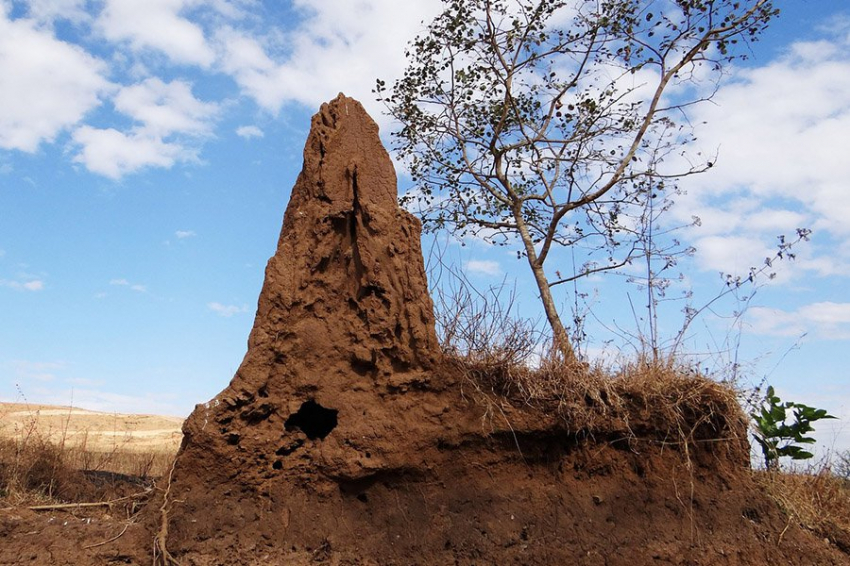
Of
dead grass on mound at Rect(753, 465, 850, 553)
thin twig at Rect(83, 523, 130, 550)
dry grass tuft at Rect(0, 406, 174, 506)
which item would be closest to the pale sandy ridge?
dry grass tuft at Rect(0, 406, 174, 506)

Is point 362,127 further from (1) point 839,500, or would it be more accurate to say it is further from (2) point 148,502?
(1) point 839,500

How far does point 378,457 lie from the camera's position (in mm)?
5773

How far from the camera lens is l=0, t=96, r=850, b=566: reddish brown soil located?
5.60 m

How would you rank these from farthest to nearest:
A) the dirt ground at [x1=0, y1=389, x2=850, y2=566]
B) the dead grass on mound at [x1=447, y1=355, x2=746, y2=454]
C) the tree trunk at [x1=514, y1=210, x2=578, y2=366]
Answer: the tree trunk at [x1=514, y1=210, x2=578, y2=366], the dead grass on mound at [x1=447, y1=355, x2=746, y2=454], the dirt ground at [x1=0, y1=389, x2=850, y2=566]

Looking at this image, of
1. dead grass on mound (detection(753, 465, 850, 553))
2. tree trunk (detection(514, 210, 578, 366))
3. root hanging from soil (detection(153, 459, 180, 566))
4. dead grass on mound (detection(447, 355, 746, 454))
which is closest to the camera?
root hanging from soil (detection(153, 459, 180, 566))

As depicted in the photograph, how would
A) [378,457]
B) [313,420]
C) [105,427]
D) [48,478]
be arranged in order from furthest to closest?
[105,427]
[48,478]
[313,420]
[378,457]

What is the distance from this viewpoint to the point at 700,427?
674 centimetres

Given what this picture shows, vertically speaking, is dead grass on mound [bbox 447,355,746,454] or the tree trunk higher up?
the tree trunk

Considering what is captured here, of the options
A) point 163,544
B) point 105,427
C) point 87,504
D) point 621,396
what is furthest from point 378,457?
point 105,427

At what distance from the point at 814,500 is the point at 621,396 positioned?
2942 mm

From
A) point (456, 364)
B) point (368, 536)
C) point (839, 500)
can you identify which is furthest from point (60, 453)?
point (839, 500)

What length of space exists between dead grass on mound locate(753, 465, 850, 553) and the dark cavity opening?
164 inches

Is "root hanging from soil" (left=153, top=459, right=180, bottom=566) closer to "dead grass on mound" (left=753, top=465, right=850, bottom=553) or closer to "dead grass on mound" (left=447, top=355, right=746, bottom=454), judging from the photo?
"dead grass on mound" (left=447, top=355, right=746, bottom=454)

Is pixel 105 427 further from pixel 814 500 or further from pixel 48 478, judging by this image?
pixel 814 500
